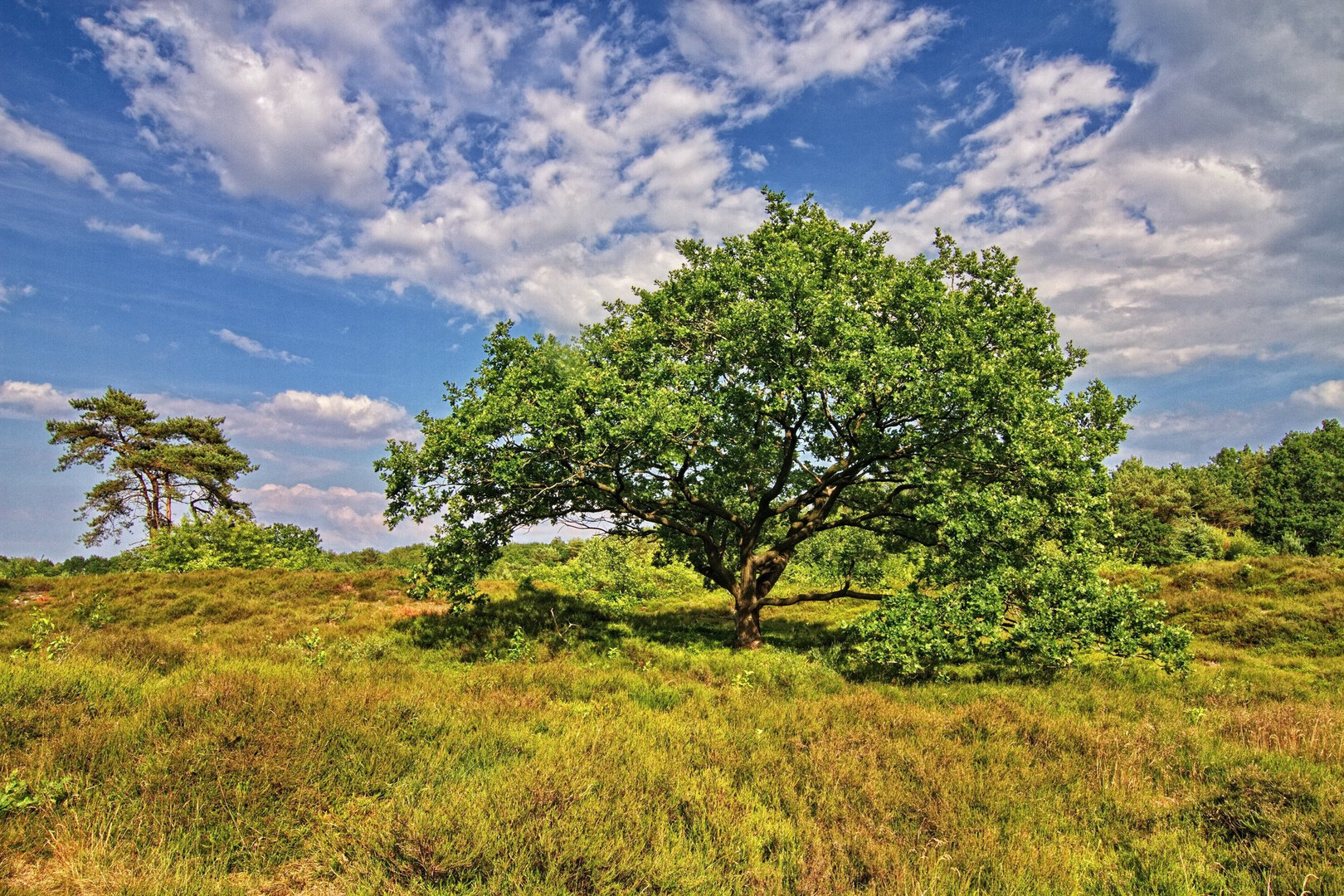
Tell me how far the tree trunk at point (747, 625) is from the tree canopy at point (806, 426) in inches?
2.8

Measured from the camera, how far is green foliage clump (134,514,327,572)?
1288 inches

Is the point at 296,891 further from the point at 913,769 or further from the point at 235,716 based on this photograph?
the point at 913,769

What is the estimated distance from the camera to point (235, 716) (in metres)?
7.24

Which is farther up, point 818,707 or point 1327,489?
Result: point 1327,489

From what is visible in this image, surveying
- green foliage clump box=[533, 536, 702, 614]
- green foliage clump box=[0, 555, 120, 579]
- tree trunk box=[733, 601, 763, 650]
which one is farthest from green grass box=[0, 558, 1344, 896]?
green foliage clump box=[0, 555, 120, 579]

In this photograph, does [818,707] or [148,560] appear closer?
[818,707]

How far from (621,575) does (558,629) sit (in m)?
15.8

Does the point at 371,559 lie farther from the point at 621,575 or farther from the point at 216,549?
the point at 621,575

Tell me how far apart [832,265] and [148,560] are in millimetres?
41371

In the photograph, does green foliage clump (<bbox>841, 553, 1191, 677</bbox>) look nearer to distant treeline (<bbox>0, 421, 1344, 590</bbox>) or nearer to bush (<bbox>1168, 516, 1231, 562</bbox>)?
distant treeline (<bbox>0, 421, 1344, 590</bbox>)

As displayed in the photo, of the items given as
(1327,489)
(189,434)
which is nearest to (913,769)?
(189,434)

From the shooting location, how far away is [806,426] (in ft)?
53.5

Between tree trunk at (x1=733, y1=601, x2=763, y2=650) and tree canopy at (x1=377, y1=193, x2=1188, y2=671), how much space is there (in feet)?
0.23

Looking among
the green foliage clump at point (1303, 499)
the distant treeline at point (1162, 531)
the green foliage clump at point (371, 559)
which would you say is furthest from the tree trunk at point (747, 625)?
the green foliage clump at point (1303, 499)
